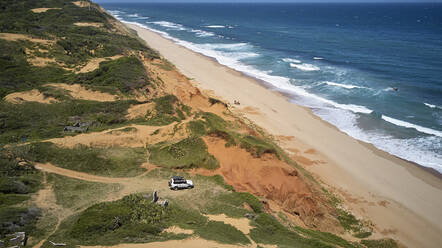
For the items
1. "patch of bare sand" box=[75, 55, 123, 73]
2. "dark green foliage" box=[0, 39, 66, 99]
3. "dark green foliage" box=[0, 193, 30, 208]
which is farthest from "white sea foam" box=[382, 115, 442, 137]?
"dark green foliage" box=[0, 39, 66, 99]

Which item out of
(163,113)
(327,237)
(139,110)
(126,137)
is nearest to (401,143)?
(327,237)

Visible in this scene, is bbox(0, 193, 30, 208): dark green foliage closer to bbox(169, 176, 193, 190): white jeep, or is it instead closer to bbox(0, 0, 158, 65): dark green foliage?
bbox(169, 176, 193, 190): white jeep

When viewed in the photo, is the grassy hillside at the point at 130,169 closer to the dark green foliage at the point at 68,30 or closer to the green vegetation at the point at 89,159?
the green vegetation at the point at 89,159

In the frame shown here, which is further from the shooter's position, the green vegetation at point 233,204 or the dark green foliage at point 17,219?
the green vegetation at point 233,204

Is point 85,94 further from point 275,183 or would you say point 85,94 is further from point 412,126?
point 412,126

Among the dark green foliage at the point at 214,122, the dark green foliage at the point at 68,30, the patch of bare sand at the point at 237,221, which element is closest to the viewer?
the patch of bare sand at the point at 237,221

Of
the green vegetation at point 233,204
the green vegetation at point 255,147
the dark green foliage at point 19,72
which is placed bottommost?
the green vegetation at point 233,204

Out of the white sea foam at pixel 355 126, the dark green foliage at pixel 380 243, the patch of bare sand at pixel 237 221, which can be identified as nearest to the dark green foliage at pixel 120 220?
the patch of bare sand at pixel 237 221
